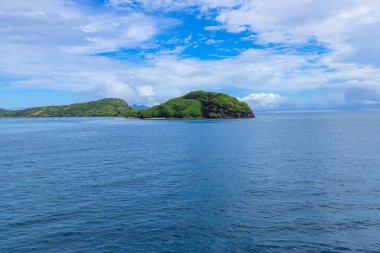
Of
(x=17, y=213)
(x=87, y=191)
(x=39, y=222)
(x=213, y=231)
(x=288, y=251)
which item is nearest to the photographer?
(x=288, y=251)

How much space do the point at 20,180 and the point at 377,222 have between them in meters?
67.5

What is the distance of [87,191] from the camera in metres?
56.2

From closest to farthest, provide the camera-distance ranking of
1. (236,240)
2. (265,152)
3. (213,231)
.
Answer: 1. (236,240)
2. (213,231)
3. (265,152)

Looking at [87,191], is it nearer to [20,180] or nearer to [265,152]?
[20,180]

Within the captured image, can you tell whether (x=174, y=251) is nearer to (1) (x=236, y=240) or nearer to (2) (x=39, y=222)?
(1) (x=236, y=240)

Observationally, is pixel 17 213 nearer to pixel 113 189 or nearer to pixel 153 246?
pixel 113 189

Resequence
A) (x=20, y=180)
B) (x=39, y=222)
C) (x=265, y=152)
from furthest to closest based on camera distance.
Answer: (x=265, y=152), (x=20, y=180), (x=39, y=222)

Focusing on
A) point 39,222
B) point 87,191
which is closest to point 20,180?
point 87,191

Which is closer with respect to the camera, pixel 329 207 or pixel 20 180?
pixel 329 207

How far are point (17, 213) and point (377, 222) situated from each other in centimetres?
5262

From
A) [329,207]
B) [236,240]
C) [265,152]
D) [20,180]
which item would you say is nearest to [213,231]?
[236,240]

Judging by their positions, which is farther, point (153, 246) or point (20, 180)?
point (20, 180)

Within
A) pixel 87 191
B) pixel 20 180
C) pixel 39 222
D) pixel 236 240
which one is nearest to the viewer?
pixel 236 240

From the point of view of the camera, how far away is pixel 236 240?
36250mm
